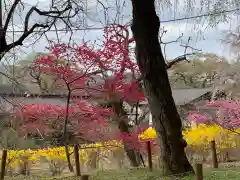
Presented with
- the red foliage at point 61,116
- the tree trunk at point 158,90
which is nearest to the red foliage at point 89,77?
the red foliage at point 61,116

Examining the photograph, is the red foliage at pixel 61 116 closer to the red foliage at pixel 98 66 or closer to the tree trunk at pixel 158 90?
the red foliage at pixel 98 66

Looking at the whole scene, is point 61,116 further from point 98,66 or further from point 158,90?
point 158,90

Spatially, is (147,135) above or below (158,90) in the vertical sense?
below

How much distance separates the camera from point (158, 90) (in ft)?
25.2

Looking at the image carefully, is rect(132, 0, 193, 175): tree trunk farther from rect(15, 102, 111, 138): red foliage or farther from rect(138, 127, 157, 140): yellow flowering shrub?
rect(138, 127, 157, 140): yellow flowering shrub

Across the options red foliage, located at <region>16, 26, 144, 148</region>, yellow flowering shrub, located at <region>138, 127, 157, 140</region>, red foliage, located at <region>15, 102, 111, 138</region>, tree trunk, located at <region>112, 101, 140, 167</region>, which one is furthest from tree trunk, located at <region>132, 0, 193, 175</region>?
yellow flowering shrub, located at <region>138, 127, 157, 140</region>

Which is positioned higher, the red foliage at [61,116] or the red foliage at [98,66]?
the red foliage at [98,66]

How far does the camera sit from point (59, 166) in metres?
12.0

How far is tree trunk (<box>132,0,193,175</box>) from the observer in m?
7.52

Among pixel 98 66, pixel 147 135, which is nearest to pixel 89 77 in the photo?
pixel 98 66

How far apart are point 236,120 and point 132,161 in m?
4.06

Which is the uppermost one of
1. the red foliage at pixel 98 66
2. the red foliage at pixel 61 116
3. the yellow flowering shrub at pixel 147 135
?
the red foliage at pixel 98 66

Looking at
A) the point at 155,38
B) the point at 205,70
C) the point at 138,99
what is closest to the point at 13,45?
the point at 155,38

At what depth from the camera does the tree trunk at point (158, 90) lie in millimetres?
7516
